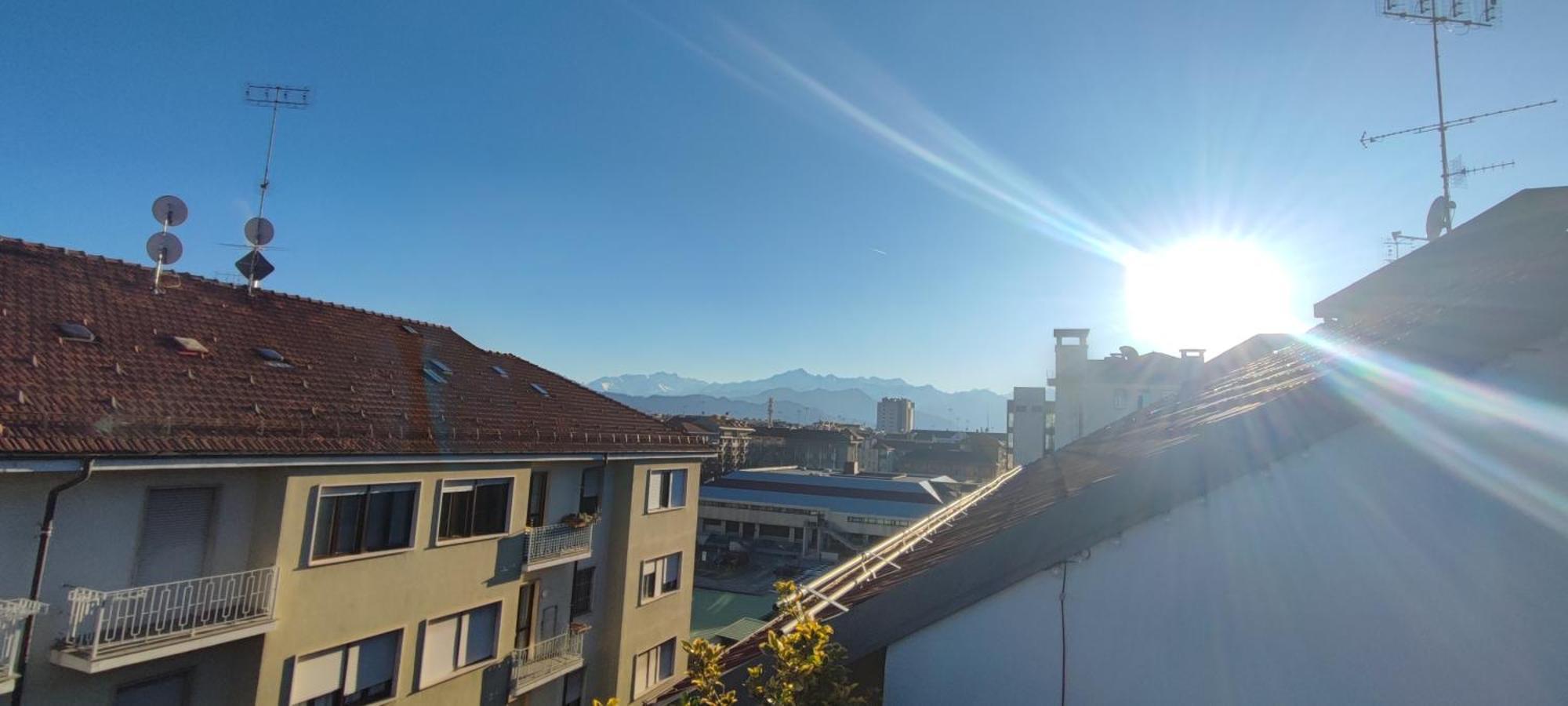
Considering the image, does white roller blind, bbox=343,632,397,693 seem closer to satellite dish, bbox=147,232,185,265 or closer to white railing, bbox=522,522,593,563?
white railing, bbox=522,522,593,563

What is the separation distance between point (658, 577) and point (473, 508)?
6.47m

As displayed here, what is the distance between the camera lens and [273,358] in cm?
1146

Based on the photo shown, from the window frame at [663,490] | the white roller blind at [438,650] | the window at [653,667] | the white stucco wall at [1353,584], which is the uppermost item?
the white stucco wall at [1353,584]

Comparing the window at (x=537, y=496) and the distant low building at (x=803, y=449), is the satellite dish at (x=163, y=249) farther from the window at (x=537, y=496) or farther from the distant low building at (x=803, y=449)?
the distant low building at (x=803, y=449)

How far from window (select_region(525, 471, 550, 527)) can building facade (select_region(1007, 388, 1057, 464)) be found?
3473 cm

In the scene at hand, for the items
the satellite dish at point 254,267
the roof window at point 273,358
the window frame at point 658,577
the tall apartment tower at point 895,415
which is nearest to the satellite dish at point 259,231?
the satellite dish at point 254,267

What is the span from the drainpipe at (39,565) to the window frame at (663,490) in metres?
10.6

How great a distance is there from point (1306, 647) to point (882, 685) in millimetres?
1569

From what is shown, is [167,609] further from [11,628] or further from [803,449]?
[803,449]

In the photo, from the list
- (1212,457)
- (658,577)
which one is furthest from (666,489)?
(1212,457)

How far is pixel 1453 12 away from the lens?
11.3 meters

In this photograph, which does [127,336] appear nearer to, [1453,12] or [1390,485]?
[1390,485]

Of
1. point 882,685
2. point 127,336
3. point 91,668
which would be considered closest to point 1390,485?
point 882,685

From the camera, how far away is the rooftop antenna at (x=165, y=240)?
11617 millimetres
